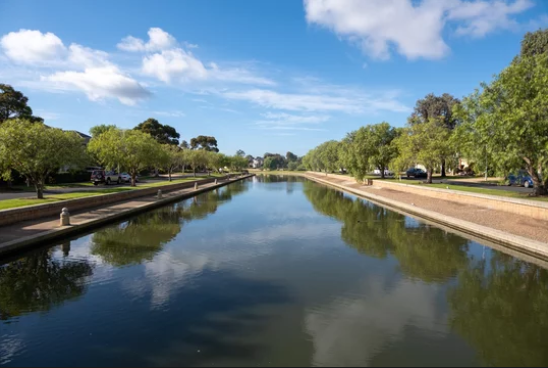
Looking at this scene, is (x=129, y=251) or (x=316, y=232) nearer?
(x=129, y=251)

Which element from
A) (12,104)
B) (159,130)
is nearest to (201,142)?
(159,130)

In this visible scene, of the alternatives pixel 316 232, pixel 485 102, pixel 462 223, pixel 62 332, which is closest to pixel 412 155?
pixel 485 102

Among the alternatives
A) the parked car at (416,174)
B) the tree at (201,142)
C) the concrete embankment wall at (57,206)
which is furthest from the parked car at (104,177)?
the tree at (201,142)

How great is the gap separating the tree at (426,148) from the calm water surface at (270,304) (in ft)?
82.2

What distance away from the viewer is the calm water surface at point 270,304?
6.62 metres

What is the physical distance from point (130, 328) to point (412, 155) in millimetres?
39919

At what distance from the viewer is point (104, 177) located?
141ft

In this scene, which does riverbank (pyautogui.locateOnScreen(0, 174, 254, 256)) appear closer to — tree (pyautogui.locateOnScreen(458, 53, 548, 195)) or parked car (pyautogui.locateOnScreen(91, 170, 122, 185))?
parked car (pyautogui.locateOnScreen(91, 170, 122, 185))

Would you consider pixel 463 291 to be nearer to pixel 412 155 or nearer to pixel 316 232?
pixel 316 232

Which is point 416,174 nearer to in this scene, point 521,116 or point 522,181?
point 522,181

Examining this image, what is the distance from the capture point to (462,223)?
60.3 feet

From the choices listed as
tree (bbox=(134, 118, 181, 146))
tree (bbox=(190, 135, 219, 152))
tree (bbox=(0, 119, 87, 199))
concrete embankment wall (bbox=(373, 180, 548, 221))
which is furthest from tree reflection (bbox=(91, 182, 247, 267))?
tree (bbox=(190, 135, 219, 152))

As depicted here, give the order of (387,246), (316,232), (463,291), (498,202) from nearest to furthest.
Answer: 1. (463,291)
2. (387,246)
3. (316,232)
4. (498,202)

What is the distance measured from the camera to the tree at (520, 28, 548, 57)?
42.2m
